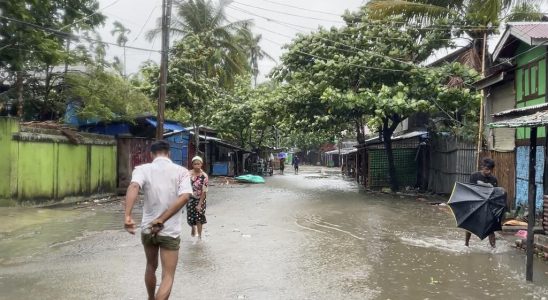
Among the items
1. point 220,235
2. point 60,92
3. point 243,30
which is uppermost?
point 243,30

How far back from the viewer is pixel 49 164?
1503cm

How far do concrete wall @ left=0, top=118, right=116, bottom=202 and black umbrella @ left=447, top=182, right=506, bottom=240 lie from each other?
11.1 meters

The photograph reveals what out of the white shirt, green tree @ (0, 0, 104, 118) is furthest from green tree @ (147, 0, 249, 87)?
the white shirt

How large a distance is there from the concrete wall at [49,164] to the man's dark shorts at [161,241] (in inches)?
400

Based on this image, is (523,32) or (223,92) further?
(223,92)

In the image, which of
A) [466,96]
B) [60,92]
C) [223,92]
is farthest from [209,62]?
[466,96]

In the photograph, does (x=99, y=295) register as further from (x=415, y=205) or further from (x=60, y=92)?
(x=60, y=92)

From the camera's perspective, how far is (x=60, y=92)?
19.5 m

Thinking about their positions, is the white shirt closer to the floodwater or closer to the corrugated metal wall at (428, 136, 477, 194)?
the floodwater

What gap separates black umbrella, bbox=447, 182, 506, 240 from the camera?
877cm

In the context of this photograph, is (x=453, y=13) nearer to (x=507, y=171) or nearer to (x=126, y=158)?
(x=507, y=171)

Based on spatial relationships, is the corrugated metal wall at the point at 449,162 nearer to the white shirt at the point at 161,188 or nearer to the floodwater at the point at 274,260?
the floodwater at the point at 274,260

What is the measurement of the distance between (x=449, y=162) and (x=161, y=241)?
1685cm

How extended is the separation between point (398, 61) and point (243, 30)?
1660 cm
